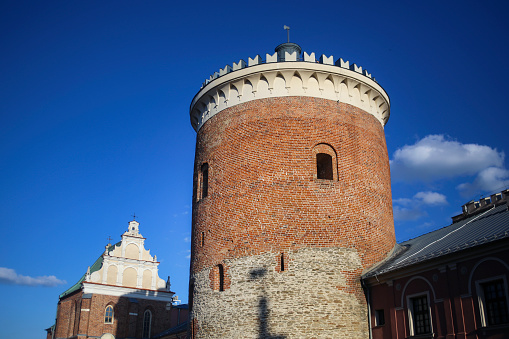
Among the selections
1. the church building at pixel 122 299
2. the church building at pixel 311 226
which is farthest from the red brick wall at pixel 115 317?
the church building at pixel 311 226

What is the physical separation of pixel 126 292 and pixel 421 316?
32537mm

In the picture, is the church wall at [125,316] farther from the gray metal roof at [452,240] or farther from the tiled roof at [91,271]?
the gray metal roof at [452,240]

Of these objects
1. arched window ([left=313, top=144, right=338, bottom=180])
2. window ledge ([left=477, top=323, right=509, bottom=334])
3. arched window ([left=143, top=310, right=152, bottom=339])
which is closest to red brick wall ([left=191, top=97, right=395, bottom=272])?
arched window ([left=313, top=144, right=338, bottom=180])

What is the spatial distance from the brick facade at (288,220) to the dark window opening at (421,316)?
79.5 inches

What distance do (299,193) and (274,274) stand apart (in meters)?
2.95

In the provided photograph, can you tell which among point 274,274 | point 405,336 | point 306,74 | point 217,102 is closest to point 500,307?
point 405,336

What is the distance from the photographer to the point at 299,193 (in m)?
17.6

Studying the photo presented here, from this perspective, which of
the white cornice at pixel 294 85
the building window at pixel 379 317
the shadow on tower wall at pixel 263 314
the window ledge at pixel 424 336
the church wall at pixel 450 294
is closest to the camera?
the church wall at pixel 450 294

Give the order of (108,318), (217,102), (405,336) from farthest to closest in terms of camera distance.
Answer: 1. (108,318)
2. (217,102)
3. (405,336)

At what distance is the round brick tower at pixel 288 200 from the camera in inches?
644

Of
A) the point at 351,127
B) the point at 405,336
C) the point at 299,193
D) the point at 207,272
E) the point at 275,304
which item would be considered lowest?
the point at 405,336

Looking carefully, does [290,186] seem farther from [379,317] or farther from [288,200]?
[379,317]

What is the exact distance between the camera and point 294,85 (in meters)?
19.0

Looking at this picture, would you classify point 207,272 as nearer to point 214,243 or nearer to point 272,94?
point 214,243
